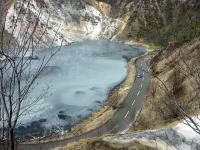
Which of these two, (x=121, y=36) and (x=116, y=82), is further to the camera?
(x=121, y=36)

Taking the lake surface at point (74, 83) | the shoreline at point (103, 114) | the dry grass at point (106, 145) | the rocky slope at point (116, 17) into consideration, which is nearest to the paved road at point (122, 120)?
the shoreline at point (103, 114)

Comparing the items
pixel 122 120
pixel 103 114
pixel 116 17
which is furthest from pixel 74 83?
pixel 116 17

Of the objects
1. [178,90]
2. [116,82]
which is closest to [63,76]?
[116,82]

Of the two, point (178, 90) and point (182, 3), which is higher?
point (182, 3)

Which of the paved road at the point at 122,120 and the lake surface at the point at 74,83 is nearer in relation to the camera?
the paved road at the point at 122,120

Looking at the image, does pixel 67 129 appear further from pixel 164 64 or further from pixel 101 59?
pixel 101 59

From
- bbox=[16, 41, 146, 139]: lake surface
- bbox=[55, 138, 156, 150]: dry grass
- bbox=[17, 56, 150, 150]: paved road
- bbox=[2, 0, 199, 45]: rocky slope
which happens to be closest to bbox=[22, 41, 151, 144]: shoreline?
bbox=[17, 56, 150, 150]: paved road

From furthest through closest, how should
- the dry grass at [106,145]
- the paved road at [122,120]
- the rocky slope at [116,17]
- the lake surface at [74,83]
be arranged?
the rocky slope at [116,17] → the lake surface at [74,83] → the paved road at [122,120] → the dry grass at [106,145]

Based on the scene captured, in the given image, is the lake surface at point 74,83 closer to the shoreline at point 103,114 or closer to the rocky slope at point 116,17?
the shoreline at point 103,114
